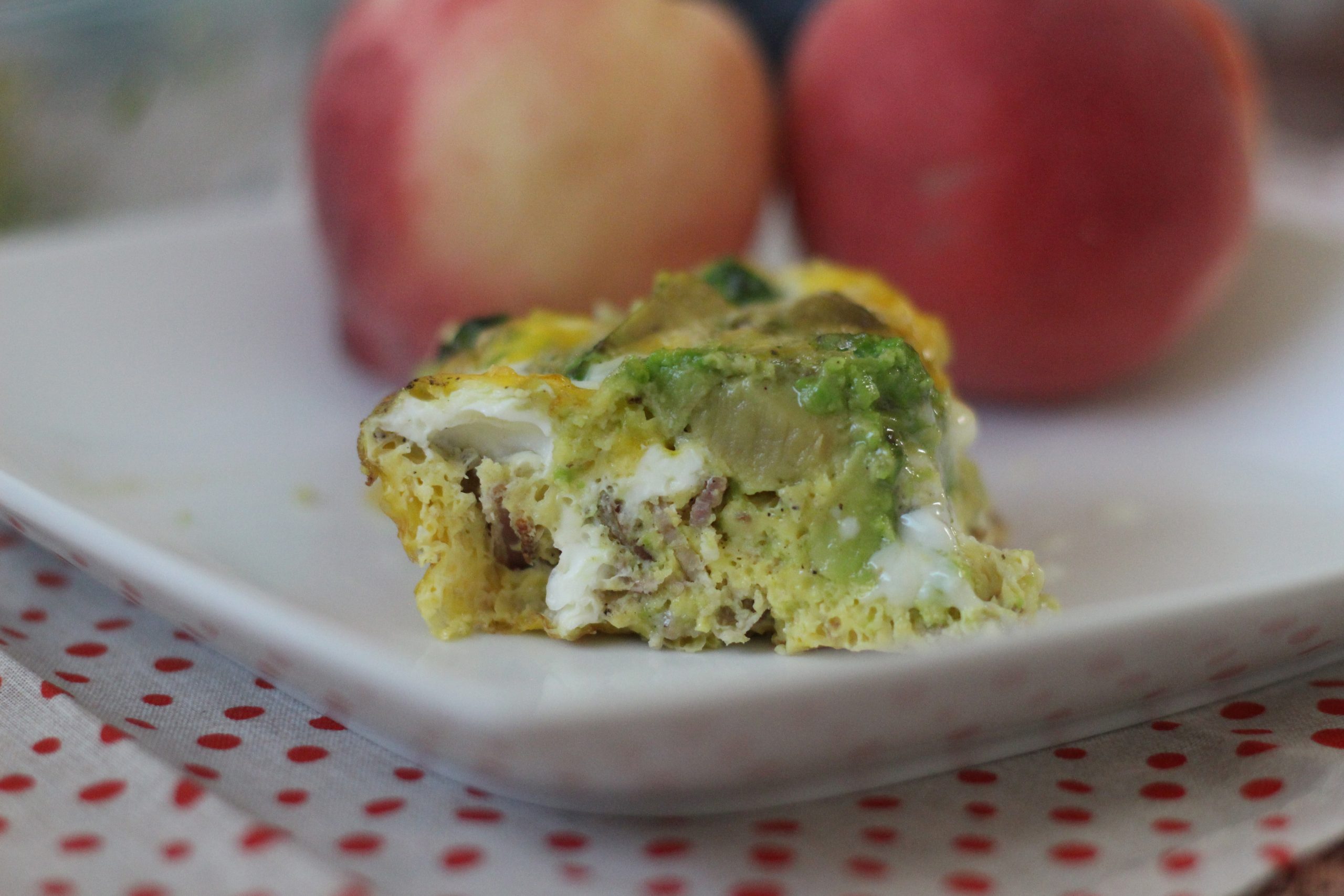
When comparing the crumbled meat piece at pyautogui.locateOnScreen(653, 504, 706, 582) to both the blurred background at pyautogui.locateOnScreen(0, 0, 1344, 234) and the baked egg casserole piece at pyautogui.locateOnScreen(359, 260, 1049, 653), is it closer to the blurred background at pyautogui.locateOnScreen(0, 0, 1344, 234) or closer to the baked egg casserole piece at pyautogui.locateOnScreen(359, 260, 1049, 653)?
the baked egg casserole piece at pyautogui.locateOnScreen(359, 260, 1049, 653)

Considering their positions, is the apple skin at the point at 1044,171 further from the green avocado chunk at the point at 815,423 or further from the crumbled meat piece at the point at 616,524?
the crumbled meat piece at the point at 616,524

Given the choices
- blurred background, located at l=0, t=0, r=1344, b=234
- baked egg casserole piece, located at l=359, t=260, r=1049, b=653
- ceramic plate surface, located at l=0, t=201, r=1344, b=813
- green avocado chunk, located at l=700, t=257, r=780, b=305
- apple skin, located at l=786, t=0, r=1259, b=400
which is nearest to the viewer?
ceramic plate surface, located at l=0, t=201, r=1344, b=813

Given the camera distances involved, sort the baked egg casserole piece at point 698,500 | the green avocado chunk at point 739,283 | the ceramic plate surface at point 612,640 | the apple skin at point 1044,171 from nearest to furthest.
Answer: the ceramic plate surface at point 612,640, the baked egg casserole piece at point 698,500, the green avocado chunk at point 739,283, the apple skin at point 1044,171

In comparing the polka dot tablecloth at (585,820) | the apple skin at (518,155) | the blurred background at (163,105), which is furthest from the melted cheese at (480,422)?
the blurred background at (163,105)

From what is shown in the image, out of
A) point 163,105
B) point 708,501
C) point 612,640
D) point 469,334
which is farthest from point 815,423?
point 163,105

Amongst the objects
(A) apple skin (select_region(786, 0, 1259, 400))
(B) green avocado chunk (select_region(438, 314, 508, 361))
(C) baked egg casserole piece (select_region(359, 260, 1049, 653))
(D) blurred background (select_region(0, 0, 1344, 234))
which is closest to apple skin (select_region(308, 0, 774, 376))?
(A) apple skin (select_region(786, 0, 1259, 400))

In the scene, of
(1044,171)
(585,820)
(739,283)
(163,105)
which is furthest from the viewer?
(163,105)

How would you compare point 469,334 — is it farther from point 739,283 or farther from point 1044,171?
point 1044,171
